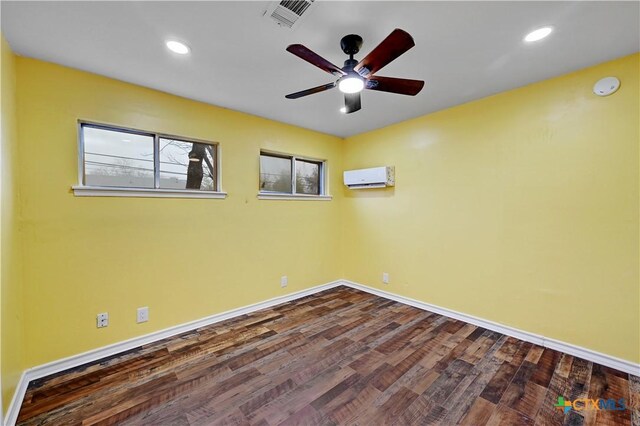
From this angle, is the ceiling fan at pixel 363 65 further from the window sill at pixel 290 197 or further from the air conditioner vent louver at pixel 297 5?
the window sill at pixel 290 197

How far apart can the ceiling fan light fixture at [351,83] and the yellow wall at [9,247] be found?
6.87 feet

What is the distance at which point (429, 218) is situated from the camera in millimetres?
3260

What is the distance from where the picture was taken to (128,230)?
2.39 m

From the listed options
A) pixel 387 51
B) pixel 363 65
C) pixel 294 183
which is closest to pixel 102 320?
pixel 294 183

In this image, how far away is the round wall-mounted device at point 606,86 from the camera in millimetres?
2051

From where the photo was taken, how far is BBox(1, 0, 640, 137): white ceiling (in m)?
1.53

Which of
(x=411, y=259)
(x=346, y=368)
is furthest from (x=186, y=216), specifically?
(x=411, y=259)

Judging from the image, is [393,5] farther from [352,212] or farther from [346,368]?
[352,212]

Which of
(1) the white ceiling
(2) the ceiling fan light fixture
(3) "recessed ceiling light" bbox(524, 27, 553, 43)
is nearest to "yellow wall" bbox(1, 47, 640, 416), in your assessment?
(1) the white ceiling

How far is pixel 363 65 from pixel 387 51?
0.19 m

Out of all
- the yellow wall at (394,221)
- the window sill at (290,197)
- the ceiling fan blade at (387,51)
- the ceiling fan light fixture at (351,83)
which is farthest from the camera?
the window sill at (290,197)

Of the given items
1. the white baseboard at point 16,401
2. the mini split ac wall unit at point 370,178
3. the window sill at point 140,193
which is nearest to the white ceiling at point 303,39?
the window sill at point 140,193

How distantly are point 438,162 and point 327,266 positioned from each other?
2193 mm

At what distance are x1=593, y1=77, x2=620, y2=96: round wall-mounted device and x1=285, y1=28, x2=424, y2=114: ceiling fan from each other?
155 cm
